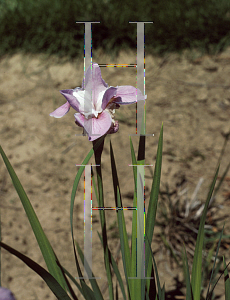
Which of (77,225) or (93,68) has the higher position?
(93,68)

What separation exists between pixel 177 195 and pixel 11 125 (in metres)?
0.81

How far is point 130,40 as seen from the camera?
1639 millimetres

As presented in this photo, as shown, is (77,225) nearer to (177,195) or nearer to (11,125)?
(177,195)

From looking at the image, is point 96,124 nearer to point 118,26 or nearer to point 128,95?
point 128,95

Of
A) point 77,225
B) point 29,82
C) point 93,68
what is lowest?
point 77,225

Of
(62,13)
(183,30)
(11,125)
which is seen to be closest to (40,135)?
(11,125)

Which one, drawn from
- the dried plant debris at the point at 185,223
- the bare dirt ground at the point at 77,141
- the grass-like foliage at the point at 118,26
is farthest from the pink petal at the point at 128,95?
the grass-like foliage at the point at 118,26

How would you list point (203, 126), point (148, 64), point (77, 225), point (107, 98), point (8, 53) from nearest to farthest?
point (107, 98) < point (77, 225) < point (203, 126) < point (148, 64) < point (8, 53)

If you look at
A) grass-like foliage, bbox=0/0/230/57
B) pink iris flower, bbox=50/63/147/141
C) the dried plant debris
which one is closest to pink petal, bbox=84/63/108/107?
pink iris flower, bbox=50/63/147/141

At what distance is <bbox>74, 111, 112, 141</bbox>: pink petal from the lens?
0.44 m

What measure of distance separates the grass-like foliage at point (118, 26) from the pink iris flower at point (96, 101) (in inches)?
47.4

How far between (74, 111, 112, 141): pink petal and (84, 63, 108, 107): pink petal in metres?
0.03

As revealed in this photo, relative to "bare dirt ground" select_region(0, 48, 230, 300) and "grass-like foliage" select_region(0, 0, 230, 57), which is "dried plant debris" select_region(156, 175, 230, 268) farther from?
"grass-like foliage" select_region(0, 0, 230, 57)

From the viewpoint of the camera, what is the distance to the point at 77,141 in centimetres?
135
